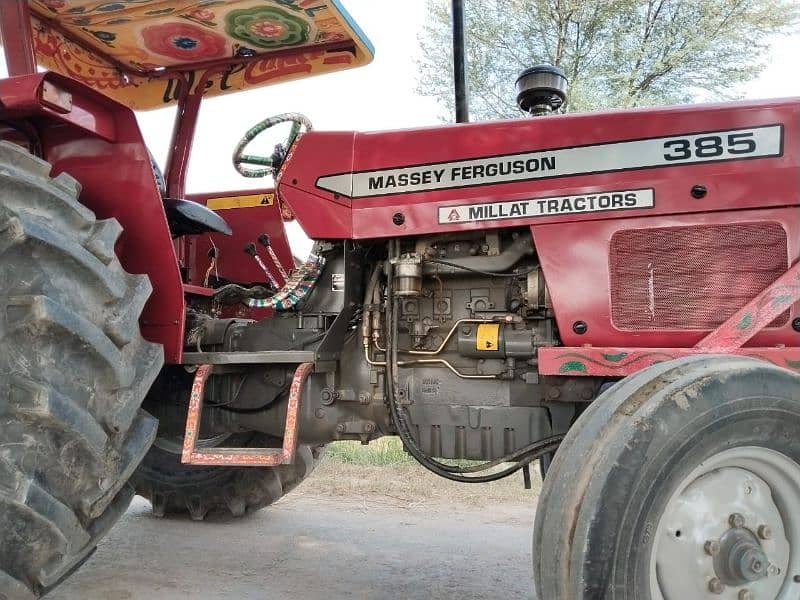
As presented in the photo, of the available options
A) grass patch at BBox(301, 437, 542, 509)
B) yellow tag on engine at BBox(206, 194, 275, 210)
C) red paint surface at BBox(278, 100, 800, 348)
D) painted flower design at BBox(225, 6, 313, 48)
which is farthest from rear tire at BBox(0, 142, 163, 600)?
grass patch at BBox(301, 437, 542, 509)

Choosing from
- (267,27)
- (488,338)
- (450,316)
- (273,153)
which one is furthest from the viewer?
(267,27)

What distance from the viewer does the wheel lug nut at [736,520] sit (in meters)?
1.89

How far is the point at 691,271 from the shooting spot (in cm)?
234

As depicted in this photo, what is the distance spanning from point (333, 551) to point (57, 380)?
1828 mm

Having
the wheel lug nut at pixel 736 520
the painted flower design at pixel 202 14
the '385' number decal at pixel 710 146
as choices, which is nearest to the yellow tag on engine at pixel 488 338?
the '385' number decal at pixel 710 146

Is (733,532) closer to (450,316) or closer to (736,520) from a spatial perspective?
(736,520)

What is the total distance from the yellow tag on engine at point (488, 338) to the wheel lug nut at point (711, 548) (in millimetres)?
940

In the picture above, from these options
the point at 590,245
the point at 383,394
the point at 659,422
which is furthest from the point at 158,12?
the point at 659,422

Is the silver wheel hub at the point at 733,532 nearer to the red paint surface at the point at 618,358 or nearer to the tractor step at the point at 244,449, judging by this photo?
the red paint surface at the point at 618,358

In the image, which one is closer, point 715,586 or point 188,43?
point 715,586

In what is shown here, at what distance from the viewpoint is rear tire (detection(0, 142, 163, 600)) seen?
193 centimetres

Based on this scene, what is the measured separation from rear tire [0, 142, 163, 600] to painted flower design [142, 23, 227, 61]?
1221 mm

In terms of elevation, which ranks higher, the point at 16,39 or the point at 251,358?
the point at 16,39

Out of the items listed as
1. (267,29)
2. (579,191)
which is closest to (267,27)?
(267,29)
